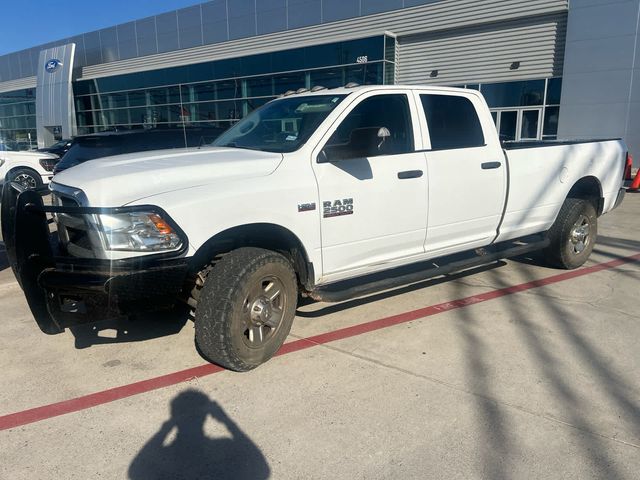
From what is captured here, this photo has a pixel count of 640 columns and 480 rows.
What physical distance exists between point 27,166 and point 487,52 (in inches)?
635

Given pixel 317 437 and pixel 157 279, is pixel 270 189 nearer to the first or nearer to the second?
pixel 157 279

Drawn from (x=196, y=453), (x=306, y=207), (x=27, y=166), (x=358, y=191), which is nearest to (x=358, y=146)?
(x=358, y=191)

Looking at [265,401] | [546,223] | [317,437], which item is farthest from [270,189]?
[546,223]

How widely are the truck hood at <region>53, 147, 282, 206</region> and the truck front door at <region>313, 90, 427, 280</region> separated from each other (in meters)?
0.51

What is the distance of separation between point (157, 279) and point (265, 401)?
3.44 feet

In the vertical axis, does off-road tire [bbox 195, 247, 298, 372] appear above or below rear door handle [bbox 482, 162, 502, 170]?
below

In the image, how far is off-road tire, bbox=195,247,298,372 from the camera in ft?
11.3

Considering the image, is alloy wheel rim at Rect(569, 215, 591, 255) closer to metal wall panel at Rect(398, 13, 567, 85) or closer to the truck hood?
the truck hood

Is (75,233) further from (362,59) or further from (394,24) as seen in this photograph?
(394,24)

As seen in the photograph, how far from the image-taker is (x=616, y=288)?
549 cm

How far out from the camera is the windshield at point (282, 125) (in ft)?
13.4

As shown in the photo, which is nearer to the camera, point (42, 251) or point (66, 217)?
point (42, 251)

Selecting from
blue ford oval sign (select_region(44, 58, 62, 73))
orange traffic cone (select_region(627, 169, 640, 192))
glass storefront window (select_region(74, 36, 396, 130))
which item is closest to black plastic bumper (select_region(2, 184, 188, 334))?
orange traffic cone (select_region(627, 169, 640, 192))

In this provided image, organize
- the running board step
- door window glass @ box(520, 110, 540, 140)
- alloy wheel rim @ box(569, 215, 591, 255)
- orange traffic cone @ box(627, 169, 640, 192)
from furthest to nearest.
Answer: door window glass @ box(520, 110, 540, 140) → orange traffic cone @ box(627, 169, 640, 192) → alloy wheel rim @ box(569, 215, 591, 255) → the running board step
